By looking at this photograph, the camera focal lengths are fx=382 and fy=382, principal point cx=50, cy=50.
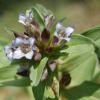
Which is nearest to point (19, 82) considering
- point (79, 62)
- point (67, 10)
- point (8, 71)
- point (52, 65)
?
point (8, 71)

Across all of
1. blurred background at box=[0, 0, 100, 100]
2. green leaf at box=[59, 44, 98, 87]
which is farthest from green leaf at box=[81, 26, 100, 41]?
blurred background at box=[0, 0, 100, 100]

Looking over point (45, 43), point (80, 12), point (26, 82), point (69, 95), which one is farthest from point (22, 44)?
point (80, 12)

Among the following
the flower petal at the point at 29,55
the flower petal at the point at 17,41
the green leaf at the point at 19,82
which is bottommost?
the green leaf at the point at 19,82

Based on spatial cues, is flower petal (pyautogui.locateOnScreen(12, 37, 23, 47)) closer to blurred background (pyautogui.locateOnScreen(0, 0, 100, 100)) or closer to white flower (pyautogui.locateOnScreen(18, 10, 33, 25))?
white flower (pyautogui.locateOnScreen(18, 10, 33, 25))

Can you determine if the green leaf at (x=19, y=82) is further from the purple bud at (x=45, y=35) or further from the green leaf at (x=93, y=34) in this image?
the green leaf at (x=93, y=34)

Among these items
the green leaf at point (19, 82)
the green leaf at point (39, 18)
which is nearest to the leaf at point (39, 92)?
the green leaf at point (19, 82)
